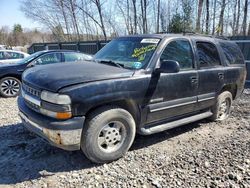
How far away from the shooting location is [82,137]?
350cm

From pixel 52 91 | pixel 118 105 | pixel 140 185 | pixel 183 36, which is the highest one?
pixel 183 36

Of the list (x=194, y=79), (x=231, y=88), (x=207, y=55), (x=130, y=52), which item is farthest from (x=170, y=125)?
(x=231, y=88)

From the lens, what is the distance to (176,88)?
4.40m

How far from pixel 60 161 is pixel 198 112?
109 inches

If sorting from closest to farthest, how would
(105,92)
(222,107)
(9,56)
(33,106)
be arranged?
(105,92) < (33,106) < (222,107) < (9,56)

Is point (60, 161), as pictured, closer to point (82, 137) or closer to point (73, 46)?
point (82, 137)

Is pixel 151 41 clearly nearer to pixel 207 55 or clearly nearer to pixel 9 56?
pixel 207 55

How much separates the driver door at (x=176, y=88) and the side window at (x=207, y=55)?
0.30 metres

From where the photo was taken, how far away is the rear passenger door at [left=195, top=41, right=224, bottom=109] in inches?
192

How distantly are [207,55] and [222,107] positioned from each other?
1301 mm

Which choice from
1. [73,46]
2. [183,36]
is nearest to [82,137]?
[183,36]

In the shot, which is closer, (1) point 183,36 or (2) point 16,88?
(1) point 183,36

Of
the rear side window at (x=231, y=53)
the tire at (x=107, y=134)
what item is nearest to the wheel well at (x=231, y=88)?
the rear side window at (x=231, y=53)

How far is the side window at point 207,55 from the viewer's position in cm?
496
